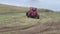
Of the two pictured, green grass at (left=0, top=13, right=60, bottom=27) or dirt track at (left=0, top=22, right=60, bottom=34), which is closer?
dirt track at (left=0, top=22, right=60, bottom=34)

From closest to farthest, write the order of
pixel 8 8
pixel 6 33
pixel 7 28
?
pixel 6 33
pixel 7 28
pixel 8 8

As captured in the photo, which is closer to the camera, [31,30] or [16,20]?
[31,30]

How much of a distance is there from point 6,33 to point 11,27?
89 centimetres

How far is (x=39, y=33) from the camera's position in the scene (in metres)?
6.36

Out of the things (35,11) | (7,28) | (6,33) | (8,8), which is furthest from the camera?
(8,8)

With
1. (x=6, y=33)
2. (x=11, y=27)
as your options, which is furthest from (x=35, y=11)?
(x=6, y=33)

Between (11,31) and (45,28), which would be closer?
(11,31)

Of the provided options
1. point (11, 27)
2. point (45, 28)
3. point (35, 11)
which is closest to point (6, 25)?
point (11, 27)

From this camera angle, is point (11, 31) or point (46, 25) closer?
point (11, 31)

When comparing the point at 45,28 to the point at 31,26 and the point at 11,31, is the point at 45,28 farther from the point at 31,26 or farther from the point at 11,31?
the point at 11,31

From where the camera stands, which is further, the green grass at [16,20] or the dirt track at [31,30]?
the green grass at [16,20]

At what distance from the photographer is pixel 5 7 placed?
13422 mm

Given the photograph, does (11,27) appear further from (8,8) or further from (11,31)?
(8,8)

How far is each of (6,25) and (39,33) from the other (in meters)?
1.32
